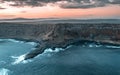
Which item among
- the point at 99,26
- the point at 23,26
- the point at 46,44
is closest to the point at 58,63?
the point at 46,44

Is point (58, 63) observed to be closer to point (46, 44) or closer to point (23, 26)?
point (46, 44)

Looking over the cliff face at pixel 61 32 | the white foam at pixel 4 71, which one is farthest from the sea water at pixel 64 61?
the cliff face at pixel 61 32

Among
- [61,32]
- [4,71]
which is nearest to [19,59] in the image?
[4,71]

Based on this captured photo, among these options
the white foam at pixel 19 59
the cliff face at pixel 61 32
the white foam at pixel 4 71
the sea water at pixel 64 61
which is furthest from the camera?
the cliff face at pixel 61 32

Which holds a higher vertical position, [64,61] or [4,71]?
[4,71]

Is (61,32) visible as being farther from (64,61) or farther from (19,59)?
(64,61)

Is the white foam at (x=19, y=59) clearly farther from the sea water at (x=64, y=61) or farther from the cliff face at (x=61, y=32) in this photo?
the cliff face at (x=61, y=32)
